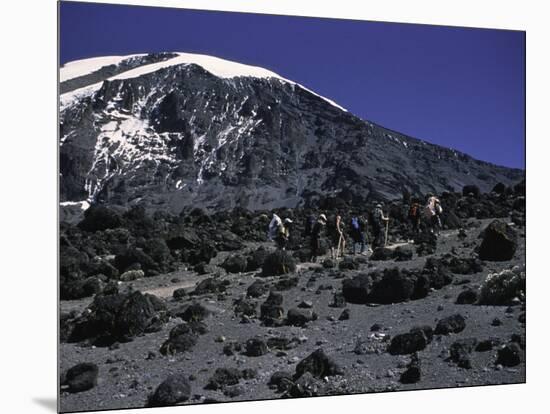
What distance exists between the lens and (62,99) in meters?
7.98

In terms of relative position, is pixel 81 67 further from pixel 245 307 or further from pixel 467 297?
pixel 467 297

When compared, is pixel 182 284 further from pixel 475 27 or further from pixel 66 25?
pixel 475 27

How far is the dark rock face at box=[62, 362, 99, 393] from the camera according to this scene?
307 inches

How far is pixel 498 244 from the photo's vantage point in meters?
9.96

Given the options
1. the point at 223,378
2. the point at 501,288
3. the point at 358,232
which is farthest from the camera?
the point at 501,288

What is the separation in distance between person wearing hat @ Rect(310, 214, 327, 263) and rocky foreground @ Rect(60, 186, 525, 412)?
11cm

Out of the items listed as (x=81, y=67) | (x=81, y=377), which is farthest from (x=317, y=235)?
(x=81, y=67)

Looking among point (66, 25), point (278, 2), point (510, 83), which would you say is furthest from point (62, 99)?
point (510, 83)

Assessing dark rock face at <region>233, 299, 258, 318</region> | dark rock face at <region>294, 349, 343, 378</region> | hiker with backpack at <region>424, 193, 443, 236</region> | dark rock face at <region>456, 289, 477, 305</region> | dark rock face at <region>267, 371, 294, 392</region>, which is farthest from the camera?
hiker with backpack at <region>424, 193, 443, 236</region>

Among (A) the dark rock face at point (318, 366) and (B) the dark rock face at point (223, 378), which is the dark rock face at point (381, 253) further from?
(B) the dark rock face at point (223, 378)

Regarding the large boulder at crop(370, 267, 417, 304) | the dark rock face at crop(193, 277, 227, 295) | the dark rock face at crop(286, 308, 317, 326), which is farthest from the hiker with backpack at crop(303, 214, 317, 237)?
the dark rock face at crop(193, 277, 227, 295)

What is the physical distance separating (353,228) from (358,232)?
0.27 feet

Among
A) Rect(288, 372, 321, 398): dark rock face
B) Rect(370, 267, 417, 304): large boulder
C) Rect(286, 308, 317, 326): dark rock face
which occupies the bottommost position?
Rect(288, 372, 321, 398): dark rock face

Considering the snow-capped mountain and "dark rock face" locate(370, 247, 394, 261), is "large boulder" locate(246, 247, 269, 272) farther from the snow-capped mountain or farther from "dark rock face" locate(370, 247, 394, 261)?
"dark rock face" locate(370, 247, 394, 261)
